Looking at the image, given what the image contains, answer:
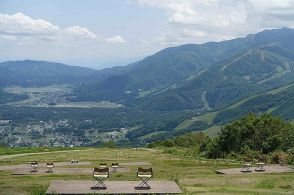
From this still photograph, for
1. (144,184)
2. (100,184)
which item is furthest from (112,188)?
(144,184)

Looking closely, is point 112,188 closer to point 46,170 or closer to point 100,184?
point 100,184

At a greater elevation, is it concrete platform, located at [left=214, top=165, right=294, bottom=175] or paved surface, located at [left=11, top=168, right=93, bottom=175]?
concrete platform, located at [left=214, top=165, right=294, bottom=175]

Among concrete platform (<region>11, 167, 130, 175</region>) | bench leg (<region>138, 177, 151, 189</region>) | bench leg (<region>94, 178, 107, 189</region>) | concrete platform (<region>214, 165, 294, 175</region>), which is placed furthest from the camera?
concrete platform (<region>11, 167, 130, 175</region>)

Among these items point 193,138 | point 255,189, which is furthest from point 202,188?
point 193,138

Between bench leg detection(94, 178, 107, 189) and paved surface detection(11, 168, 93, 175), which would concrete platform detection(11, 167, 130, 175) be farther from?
bench leg detection(94, 178, 107, 189)

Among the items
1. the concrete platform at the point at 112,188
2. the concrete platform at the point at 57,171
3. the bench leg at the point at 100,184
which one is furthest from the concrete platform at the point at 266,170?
the bench leg at the point at 100,184

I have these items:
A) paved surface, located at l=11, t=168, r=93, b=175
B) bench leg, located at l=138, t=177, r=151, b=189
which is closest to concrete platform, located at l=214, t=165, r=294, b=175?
bench leg, located at l=138, t=177, r=151, b=189

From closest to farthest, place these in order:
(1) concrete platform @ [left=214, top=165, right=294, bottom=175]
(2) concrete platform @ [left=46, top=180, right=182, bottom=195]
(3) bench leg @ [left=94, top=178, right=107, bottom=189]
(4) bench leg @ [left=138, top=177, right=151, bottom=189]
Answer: (2) concrete platform @ [left=46, top=180, right=182, bottom=195]
(3) bench leg @ [left=94, top=178, right=107, bottom=189]
(4) bench leg @ [left=138, top=177, right=151, bottom=189]
(1) concrete platform @ [left=214, top=165, right=294, bottom=175]

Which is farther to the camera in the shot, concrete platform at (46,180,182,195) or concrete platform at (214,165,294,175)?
concrete platform at (214,165,294,175)
